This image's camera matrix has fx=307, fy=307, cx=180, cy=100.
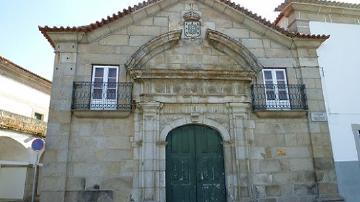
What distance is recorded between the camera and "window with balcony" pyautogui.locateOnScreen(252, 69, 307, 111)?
8.20 metres

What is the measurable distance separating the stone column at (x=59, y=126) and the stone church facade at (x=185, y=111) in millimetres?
24

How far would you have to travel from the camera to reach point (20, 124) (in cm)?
1323

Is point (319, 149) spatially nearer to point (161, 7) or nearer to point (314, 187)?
point (314, 187)

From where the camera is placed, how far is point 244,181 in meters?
7.48

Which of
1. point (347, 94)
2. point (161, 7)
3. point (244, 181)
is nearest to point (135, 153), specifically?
point (244, 181)

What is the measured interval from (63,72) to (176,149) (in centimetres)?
350

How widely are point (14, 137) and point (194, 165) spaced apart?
9.01 m

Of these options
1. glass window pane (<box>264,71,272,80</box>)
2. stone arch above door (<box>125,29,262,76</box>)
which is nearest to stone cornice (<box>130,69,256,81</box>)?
stone arch above door (<box>125,29,262,76</box>)

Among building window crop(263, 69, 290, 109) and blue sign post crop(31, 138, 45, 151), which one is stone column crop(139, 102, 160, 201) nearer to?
blue sign post crop(31, 138, 45, 151)

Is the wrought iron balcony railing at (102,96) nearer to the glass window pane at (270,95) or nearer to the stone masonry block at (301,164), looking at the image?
the glass window pane at (270,95)

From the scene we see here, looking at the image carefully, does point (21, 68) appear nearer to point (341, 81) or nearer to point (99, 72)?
point (99, 72)

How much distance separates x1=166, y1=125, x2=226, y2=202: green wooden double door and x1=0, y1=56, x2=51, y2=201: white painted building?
827cm

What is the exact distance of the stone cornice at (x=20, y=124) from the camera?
12.4 metres

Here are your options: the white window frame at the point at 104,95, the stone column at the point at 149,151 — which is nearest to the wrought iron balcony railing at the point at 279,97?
the stone column at the point at 149,151
